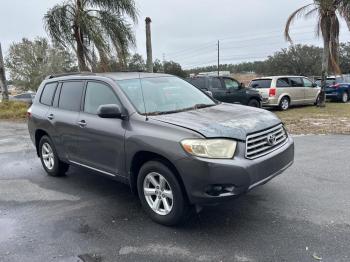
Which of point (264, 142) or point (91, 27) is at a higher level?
point (91, 27)

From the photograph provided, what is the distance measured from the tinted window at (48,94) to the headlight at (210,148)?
332 cm

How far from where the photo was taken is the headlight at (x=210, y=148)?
Answer: 3623 millimetres

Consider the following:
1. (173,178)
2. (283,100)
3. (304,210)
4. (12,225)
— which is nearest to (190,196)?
(173,178)

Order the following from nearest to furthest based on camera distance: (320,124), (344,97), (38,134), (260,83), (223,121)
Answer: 1. (223,121)
2. (38,134)
3. (320,124)
4. (260,83)
5. (344,97)

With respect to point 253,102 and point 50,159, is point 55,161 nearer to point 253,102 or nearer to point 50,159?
point 50,159

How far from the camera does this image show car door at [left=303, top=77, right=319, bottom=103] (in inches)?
672

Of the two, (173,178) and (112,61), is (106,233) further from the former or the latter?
(112,61)

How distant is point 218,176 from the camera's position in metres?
3.55

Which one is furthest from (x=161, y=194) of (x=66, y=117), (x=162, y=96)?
(x=66, y=117)

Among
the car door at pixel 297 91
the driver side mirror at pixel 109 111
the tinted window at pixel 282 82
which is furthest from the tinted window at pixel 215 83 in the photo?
the driver side mirror at pixel 109 111

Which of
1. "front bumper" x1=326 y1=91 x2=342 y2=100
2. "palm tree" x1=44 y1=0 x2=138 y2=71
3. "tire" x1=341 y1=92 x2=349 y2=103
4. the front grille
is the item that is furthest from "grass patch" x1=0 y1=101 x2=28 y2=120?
"tire" x1=341 y1=92 x2=349 y2=103

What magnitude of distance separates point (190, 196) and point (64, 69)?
124 ft

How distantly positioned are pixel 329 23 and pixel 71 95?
1371 centimetres

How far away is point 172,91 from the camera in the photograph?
201 inches
